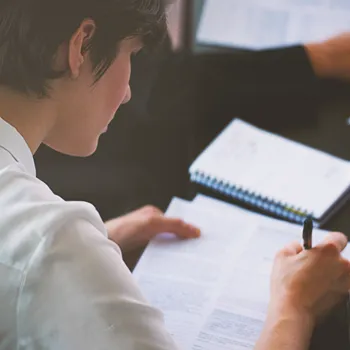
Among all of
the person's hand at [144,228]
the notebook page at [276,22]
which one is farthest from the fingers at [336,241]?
the notebook page at [276,22]

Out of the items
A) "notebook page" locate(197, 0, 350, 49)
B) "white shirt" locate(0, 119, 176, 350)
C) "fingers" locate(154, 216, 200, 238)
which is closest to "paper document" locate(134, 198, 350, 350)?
"fingers" locate(154, 216, 200, 238)

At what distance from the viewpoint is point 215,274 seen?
1.02 meters

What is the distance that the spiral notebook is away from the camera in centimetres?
113

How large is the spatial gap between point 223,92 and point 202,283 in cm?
49

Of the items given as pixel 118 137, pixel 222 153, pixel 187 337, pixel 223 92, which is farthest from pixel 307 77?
pixel 187 337

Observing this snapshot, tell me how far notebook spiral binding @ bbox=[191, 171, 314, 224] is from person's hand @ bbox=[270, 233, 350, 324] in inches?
5.4

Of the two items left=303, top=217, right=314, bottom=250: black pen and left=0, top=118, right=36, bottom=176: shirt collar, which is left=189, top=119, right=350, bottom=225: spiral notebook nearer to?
left=303, top=217, right=314, bottom=250: black pen

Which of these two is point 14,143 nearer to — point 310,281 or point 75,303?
point 75,303

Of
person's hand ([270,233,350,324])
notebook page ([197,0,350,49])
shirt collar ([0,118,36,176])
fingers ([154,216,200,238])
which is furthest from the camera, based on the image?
notebook page ([197,0,350,49])

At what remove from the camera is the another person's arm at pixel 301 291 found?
0.88m

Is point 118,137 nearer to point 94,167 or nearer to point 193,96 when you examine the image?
point 94,167

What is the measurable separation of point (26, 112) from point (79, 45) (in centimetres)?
10

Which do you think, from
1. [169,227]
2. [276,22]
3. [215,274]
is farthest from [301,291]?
[276,22]

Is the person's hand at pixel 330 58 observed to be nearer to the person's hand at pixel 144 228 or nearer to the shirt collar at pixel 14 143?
the person's hand at pixel 144 228
